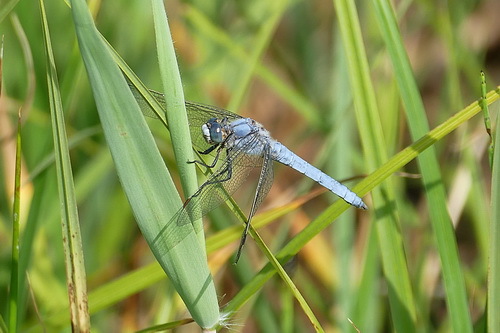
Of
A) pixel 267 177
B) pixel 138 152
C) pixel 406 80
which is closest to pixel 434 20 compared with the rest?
pixel 267 177

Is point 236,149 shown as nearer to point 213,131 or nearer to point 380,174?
point 213,131

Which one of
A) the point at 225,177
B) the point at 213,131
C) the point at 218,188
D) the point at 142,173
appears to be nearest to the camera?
the point at 142,173

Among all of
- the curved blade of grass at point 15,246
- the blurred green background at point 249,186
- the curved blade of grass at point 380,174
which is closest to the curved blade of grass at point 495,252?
the curved blade of grass at point 380,174

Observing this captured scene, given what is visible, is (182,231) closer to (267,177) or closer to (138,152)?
(138,152)

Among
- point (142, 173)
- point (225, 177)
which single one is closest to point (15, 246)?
point (142, 173)

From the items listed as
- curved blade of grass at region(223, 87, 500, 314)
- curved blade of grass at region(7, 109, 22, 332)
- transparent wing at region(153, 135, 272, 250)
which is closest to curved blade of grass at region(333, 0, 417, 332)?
curved blade of grass at region(223, 87, 500, 314)

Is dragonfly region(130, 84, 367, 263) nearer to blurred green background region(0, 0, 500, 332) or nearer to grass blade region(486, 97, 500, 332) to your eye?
blurred green background region(0, 0, 500, 332)
